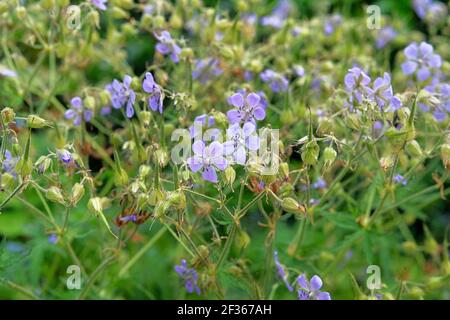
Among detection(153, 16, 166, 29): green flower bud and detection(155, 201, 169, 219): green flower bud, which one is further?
detection(153, 16, 166, 29): green flower bud

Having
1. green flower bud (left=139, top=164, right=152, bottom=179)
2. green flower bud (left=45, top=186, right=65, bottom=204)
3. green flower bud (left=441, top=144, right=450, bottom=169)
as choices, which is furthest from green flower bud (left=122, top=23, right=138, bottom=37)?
green flower bud (left=441, top=144, right=450, bottom=169)

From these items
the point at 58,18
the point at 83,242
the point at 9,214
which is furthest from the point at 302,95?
the point at 9,214

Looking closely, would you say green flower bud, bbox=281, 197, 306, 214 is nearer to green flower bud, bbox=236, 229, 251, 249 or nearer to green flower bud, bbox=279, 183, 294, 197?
green flower bud, bbox=279, 183, 294, 197

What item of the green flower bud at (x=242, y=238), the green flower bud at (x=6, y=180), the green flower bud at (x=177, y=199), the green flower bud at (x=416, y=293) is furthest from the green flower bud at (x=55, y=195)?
the green flower bud at (x=416, y=293)

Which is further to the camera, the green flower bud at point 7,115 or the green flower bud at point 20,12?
the green flower bud at point 20,12

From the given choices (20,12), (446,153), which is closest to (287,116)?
(446,153)

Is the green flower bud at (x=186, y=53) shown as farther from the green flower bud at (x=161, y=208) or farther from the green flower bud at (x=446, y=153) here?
the green flower bud at (x=446, y=153)

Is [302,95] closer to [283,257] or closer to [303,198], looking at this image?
[303,198]

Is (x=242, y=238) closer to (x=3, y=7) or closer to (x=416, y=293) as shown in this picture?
(x=416, y=293)
